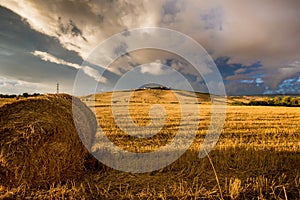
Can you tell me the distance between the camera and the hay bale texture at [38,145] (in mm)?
4414

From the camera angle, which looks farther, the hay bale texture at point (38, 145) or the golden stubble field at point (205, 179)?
the hay bale texture at point (38, 145)

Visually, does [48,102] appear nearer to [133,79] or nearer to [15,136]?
[15,136]

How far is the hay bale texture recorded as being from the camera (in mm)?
4414

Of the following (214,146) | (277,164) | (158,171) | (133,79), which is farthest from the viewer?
(133,79)

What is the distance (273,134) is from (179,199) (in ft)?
24.1

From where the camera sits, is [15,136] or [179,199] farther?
[15,136]

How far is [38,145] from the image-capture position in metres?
4.61

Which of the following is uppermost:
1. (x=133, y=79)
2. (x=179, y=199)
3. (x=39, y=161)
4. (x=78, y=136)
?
(x=133, y=79)

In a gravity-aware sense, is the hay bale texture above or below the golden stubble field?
above

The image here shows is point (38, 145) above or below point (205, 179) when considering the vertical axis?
above

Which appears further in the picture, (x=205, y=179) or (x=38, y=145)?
(x=205, y=179)

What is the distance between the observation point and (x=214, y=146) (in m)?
7.24

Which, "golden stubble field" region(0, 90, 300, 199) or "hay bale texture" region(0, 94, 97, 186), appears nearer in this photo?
"golden stubble field" region(0, 90, 300, 199)

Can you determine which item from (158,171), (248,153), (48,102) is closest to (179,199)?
(158,171)
